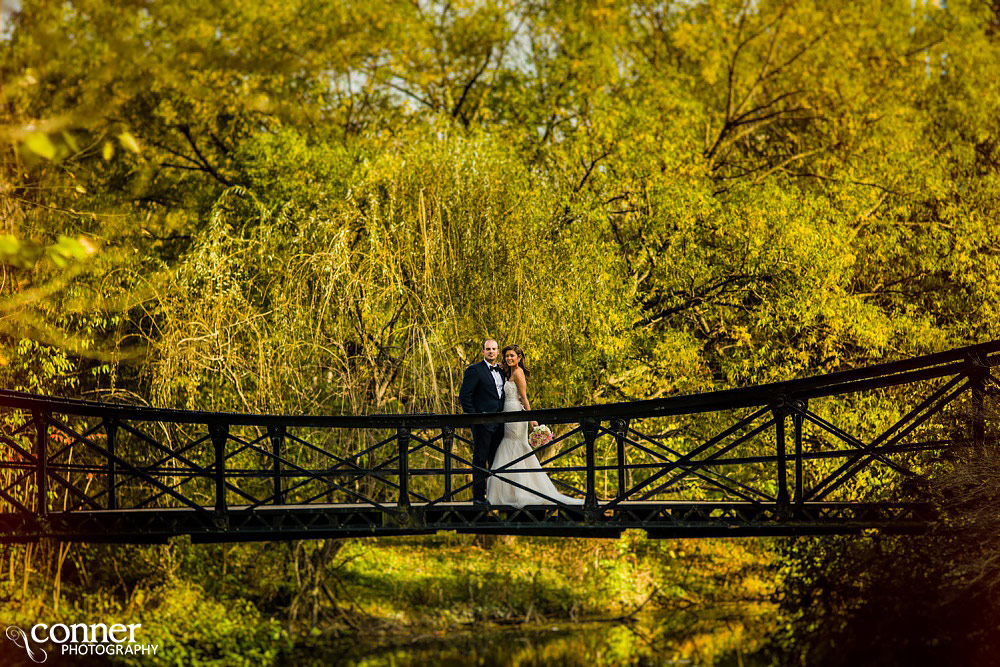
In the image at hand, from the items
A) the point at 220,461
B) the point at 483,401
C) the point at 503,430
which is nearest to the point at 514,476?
the point at 503,430

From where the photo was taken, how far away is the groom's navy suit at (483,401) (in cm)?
1135

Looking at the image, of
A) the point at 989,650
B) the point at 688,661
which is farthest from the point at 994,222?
the point at 989,650

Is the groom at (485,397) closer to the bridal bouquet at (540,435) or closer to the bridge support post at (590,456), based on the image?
the bridal bouquet at (540,435)

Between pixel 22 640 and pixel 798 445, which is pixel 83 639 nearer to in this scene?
pixel 22 640

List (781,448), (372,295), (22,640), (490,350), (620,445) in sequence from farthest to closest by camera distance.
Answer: (372,295)
(22,640)
(620,445)
(490,350)
(781,448)

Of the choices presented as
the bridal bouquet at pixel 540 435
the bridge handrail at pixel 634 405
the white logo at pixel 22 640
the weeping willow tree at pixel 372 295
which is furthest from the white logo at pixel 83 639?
the bridal bouquet at pixel 540 435

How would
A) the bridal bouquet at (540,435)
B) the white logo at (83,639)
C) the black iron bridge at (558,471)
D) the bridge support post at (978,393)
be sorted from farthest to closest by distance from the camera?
the white logo at (83,639) → the bridal bouquet at (540,435) → the black iron bridge at (558,471) → the bridge support post at (978,393)

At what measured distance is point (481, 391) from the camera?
1143 centimetres

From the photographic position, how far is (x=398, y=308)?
15.2 m

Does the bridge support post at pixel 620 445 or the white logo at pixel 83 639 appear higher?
the bridge support post at pixel 620 445

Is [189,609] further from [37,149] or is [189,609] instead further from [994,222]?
[994,222]

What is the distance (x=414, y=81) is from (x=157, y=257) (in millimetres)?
7273

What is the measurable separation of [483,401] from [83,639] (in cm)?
705

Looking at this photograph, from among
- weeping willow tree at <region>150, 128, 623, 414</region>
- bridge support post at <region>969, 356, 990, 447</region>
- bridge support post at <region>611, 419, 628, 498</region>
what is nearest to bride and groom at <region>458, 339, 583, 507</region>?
bridge support post at <region>611, 419, 628, 498</region>
